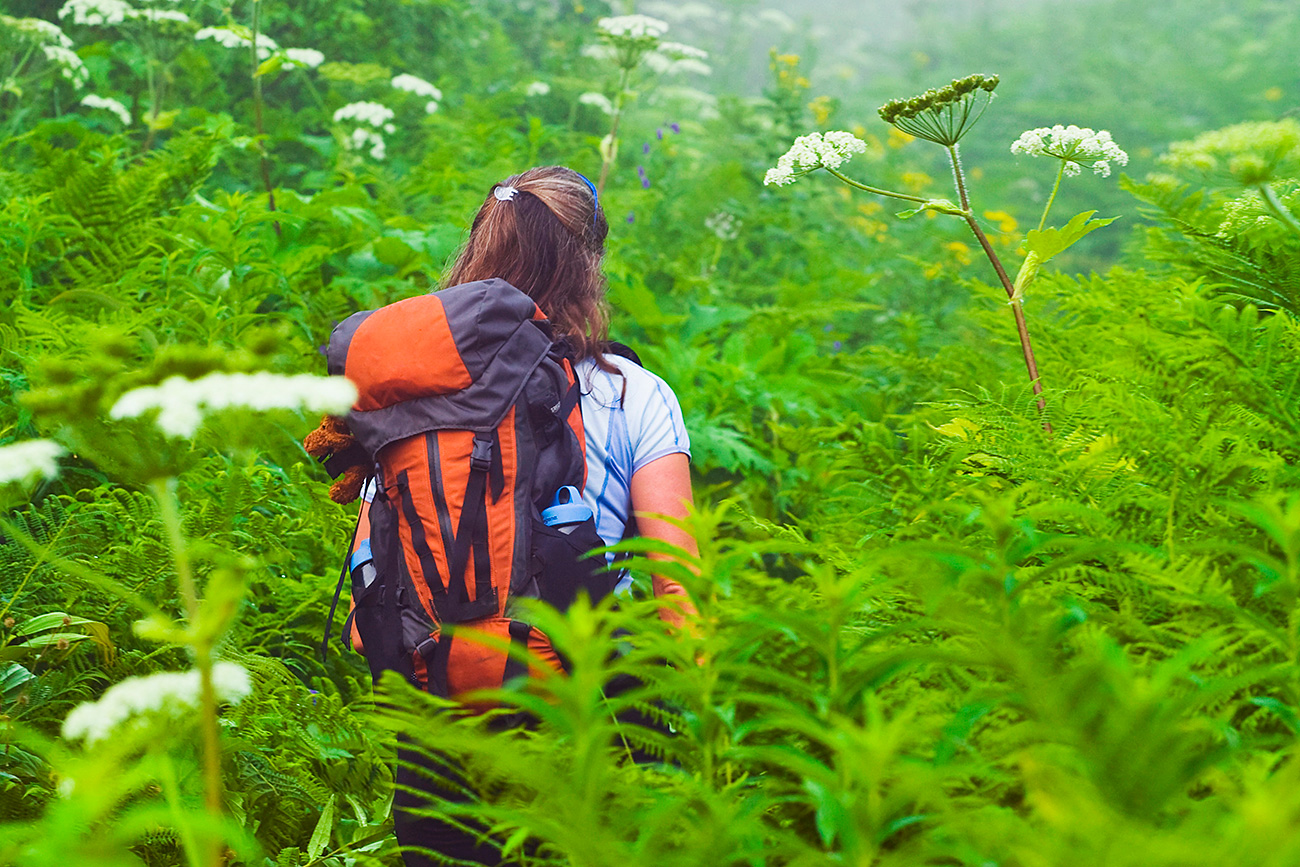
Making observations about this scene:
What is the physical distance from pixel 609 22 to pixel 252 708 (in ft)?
13.2

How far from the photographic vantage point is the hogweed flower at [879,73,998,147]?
173 cm

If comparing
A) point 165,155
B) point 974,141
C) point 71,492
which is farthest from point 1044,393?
point 974,141

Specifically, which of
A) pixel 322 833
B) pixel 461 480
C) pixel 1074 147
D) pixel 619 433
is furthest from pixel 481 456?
pixel 1074 147

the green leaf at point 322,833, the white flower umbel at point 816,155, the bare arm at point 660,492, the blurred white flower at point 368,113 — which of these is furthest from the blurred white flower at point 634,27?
the green leaf at point 322,833

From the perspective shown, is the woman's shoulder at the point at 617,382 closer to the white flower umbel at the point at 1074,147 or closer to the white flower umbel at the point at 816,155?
the white flower umbel at the point at 816,155

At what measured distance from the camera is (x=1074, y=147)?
182 centimetres

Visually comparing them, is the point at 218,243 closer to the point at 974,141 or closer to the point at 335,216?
the point at 335,216

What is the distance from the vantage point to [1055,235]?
1724 millimetres

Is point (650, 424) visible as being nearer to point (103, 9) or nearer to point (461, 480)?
point (461, 480)

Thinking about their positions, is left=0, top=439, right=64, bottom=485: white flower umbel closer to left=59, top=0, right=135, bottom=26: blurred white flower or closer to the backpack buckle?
the backpack buckle

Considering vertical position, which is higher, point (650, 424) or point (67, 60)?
point (67, 60)

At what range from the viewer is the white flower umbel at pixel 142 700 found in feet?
2.97

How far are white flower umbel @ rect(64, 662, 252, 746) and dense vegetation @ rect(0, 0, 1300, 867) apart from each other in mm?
10

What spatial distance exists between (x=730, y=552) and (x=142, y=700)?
2.01 feet
